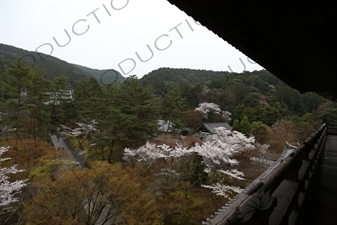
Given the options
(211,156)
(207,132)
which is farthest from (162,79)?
(211,156)

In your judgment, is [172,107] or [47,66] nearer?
[172,107]

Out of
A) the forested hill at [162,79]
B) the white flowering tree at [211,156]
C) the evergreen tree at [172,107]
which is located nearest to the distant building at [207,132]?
the evergreen tree at [172,107]

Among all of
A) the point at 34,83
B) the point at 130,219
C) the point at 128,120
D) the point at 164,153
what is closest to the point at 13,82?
the point at 34,83

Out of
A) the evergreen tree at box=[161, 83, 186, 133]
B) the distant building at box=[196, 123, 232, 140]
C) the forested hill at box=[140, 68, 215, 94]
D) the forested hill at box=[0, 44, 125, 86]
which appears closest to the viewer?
the forested hill at box=[0, 44, 125, 86]

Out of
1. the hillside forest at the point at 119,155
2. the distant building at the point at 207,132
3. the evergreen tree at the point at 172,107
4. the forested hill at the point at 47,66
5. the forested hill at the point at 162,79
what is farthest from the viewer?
the forested hill at the point at 162,79

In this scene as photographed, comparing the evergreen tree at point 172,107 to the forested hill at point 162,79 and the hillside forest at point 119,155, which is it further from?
the forested hill at point 162,79

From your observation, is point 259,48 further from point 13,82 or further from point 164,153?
point 13,82

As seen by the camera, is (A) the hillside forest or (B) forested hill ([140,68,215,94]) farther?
(B) forested hill ([140,68,215,94])

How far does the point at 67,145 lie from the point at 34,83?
6.37 m

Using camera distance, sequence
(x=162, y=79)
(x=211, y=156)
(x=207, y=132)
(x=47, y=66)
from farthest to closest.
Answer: (x=162, y=79) < (x=47, y=66) < (x=207, y=132) < (x=211, y=156)

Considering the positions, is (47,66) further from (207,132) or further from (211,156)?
(211,156)

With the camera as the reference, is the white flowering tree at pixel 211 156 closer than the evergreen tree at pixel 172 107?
Yes

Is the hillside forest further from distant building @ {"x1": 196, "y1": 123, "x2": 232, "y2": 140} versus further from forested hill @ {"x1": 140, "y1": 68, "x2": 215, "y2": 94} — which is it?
forested hill @ {"x1": 140, "y1": 68, "x2": 215, "y2": 94}

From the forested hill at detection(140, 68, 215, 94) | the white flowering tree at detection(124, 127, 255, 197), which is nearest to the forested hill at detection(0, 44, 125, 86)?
the forested hill at detection(140, 68, 215, 94)
